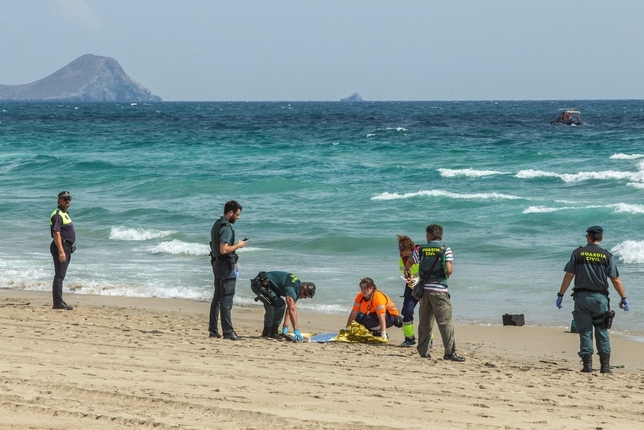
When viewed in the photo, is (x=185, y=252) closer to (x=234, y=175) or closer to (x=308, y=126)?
(x=234, y=175)

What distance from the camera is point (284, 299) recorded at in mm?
9055

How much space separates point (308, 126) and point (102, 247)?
1859 inches

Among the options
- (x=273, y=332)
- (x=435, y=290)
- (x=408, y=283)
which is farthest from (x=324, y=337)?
(x=435, y=290)

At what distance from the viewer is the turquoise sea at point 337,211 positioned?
1318cm

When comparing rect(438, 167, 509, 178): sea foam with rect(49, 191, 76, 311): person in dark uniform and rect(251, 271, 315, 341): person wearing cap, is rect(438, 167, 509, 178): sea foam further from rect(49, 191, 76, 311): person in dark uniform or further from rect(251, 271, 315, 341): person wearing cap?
rect(251, 271, 315, 341): person wearing cap

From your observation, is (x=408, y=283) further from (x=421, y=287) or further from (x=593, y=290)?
(x=593, y=290)

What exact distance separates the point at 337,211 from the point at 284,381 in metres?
16.0

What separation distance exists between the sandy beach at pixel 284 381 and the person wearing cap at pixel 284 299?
30 centimetres

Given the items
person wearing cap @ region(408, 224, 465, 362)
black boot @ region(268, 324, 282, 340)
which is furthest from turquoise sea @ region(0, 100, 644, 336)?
person wearing cap @ region(408, 224, 465, 362)

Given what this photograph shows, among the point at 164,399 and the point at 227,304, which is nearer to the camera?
the point at 164,399

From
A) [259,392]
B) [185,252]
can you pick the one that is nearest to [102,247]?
[185,252]

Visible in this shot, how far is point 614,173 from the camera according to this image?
2830 cm

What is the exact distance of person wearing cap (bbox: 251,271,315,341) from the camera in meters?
8.78

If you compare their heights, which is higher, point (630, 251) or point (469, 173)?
point (469, 173)
